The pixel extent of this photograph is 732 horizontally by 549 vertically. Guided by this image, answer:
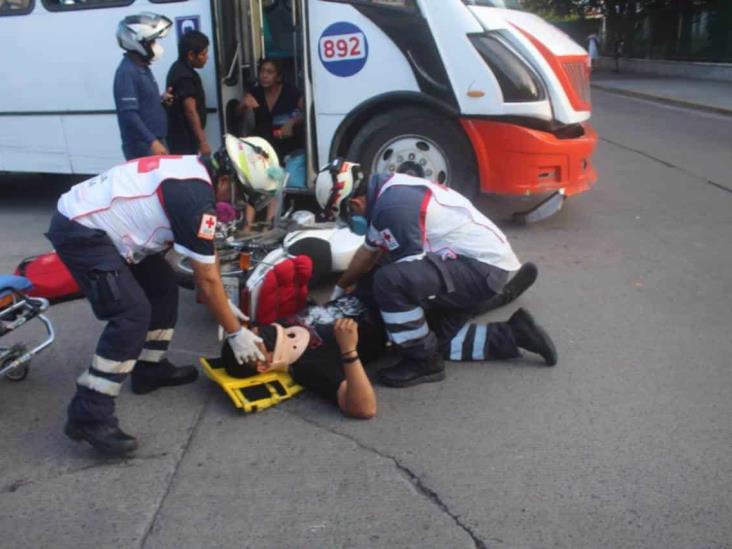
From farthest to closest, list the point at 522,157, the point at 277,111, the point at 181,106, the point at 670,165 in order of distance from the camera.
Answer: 1. the point at 670,165
2. the point at 277,111
3. the point at 181,106
4. the point at 522,157

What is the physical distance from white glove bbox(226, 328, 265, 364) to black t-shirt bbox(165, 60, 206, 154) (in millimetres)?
3671

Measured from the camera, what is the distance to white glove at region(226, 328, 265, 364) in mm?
3227

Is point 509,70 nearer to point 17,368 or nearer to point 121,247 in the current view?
point 121,247

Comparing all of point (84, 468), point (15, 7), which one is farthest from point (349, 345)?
point (15, 7)

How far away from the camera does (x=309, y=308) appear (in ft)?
13.5

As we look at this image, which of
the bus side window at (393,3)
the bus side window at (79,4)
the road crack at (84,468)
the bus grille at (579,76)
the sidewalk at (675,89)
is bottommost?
the road crack at (84,468)

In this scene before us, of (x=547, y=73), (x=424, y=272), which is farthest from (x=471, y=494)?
(x=547, y=73)

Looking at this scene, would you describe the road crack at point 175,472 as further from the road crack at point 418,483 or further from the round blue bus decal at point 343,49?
the round blue bus decal at point 343,49

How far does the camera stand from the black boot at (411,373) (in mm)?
3690

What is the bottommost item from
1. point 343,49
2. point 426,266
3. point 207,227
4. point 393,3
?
point 426,266

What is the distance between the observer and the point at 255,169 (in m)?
3.10

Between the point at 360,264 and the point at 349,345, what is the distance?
818 mm

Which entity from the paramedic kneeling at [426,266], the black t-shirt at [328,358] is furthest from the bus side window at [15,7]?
the black t-shirt at [328,358]

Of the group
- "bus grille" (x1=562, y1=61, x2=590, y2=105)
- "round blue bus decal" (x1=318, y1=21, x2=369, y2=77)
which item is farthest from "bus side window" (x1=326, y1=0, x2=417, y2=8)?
"bus grille" (x1=562, y1=61, x2=590, y2=105)
